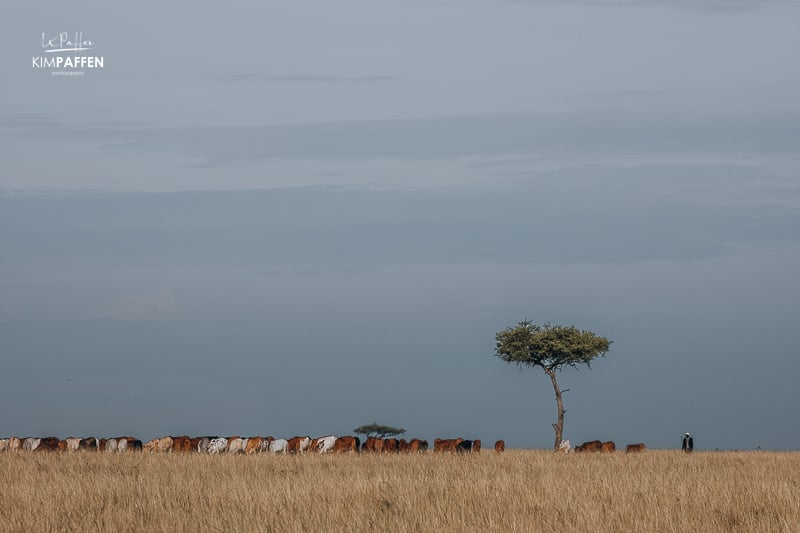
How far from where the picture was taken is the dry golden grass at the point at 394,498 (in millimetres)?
15086

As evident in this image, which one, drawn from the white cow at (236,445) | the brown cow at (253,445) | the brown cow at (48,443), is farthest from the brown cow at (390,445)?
the brown cow at (48,443)

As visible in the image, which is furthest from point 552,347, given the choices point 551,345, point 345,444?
point 345,444

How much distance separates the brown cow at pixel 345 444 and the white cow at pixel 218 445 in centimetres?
430

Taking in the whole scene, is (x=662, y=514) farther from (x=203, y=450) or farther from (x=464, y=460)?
(x=203, y=450)

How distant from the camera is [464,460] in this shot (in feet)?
93.9

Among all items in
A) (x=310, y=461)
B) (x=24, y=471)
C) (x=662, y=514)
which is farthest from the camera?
(x=310, y=461)

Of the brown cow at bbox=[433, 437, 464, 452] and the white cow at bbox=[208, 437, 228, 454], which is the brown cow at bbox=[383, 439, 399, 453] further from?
the white cow at bbox=[208, 437, 228, 454]

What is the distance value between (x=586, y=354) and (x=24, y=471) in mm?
31367

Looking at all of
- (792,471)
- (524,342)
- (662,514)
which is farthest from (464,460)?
(524,342)

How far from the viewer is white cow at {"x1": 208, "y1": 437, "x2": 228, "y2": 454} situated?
37106 mm

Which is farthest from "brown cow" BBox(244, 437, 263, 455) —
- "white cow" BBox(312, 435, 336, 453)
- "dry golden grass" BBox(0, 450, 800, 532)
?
"dry golden grass" BBox(0, 450, 800, 532)

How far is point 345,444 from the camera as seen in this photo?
36031mm

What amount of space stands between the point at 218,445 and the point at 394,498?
68.9 feet

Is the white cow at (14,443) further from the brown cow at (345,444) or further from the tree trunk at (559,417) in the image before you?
the tree trunk at (559,417)
